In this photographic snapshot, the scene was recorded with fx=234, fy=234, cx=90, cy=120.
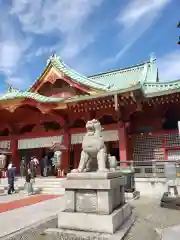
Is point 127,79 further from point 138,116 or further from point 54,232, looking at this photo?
point 54,232

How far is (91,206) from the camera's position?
4.83 meters

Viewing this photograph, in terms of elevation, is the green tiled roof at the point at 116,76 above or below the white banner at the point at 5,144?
above

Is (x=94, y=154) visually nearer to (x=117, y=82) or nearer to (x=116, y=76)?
(x=117, y=82)

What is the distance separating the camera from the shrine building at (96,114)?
44.9 ft

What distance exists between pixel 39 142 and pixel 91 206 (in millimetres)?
13246

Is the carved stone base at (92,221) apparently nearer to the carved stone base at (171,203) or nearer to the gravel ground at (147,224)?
the gravel ground at (147,224)

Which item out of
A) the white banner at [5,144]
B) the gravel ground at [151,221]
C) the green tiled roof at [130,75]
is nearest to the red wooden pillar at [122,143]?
the green tiled roof at [130,75]

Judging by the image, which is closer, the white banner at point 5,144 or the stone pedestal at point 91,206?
the stone pedestal at point 91,206

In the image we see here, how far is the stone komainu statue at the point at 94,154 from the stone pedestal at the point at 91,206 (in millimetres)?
414

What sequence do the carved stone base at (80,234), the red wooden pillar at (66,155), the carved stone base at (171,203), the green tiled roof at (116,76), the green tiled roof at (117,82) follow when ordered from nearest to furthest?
1. the carved stone base at (80,234)
2. the carved stone base at (171,203)
3. the green tiled roof at (117,82)
4. the red wooden pillar at (66,155)
5. the green tiled roof at (116,76)

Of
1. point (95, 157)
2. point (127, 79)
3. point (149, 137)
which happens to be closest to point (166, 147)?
point (149, 137)

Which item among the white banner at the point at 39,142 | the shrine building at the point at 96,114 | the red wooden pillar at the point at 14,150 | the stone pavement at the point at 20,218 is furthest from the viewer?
the red wooden pillar at the point at 14,150

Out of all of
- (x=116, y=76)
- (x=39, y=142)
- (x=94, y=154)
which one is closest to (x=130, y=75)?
(x=116, y=76)

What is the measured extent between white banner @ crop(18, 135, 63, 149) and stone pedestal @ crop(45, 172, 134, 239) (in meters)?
11.8
